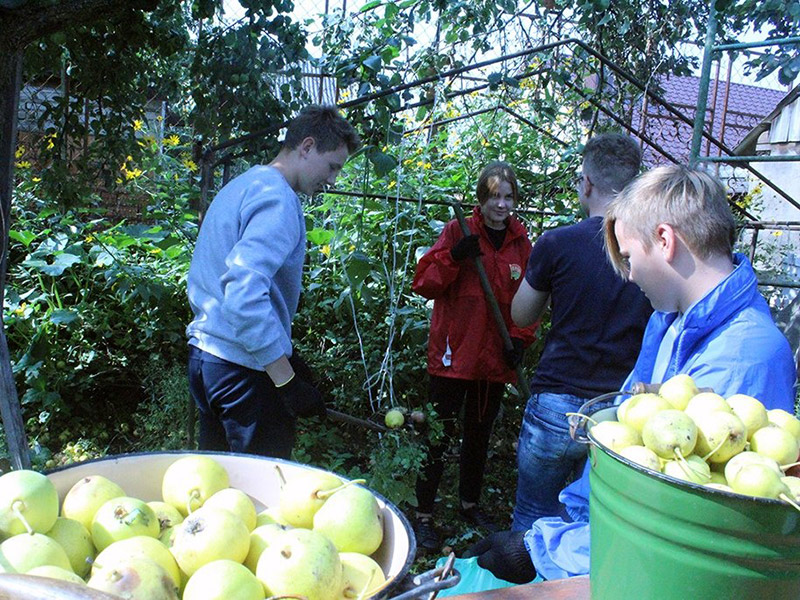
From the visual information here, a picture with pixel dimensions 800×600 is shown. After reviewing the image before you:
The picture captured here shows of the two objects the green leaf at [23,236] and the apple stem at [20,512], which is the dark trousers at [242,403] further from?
the green leaf at [23,236]

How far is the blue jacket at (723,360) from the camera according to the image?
1231 mm

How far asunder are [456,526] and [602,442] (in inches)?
103

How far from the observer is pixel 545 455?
226 cm

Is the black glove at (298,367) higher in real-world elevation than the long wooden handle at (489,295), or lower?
lower

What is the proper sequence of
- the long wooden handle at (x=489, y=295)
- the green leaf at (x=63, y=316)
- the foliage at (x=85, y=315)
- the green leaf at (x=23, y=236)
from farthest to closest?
the green leaf at (x=23, y=236) < the foliage at (x=85, y=315) < the green leaf at (x=63, y=316) < the long wooden handle at (x=489, y=295)

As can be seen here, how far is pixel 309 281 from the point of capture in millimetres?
4152

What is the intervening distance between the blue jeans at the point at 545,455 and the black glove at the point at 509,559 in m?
0.49

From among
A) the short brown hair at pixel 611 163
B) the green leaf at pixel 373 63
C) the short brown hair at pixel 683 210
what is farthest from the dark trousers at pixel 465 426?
the short brown hair at pixel 683 210

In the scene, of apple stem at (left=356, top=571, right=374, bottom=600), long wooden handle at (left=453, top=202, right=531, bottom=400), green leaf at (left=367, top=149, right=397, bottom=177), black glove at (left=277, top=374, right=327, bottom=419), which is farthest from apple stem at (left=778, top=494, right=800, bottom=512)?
green leaf at (left=367, top=149, right=397, bottom=177)

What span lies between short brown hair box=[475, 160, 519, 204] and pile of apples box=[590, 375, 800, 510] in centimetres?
231

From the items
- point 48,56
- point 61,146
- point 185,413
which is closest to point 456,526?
point 185,413

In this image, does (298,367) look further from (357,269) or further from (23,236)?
(23,236)

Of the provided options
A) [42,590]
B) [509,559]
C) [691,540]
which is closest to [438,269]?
[509,559]

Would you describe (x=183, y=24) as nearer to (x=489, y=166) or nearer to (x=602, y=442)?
(x=489, y=166)
